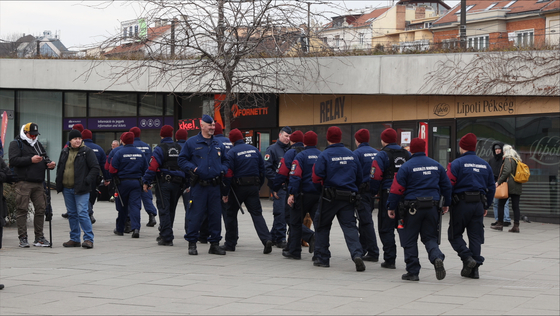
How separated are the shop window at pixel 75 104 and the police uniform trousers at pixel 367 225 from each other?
19.7m

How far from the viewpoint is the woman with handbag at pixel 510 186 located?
14.3m

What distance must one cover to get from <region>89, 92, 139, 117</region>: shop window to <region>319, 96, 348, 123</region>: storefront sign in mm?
8319

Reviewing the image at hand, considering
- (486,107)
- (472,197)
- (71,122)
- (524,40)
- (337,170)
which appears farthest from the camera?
(71,122)

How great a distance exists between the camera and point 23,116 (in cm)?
2758

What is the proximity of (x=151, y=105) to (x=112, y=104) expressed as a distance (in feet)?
5.77

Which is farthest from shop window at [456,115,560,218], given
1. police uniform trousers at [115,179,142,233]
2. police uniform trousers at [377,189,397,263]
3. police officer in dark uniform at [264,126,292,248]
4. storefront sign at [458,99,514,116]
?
police uniform trousers at [115,179,142,233]

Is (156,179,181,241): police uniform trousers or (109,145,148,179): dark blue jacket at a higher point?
(109,145,148,179): dark blue jacket

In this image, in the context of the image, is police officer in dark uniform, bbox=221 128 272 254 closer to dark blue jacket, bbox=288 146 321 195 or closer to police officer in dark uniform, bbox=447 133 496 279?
dark blue jacket, bbox=288 146 321 195

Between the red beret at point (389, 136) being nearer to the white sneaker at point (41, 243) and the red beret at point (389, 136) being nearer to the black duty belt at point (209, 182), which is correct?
the black duty belt at point (209, 182)

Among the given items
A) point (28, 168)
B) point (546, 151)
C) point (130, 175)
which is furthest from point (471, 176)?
point (546, 151)

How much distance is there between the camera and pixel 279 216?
10.8m

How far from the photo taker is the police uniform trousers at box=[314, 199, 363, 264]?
28.4ft

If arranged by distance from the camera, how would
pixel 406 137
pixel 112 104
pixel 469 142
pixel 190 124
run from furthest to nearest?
pixel 112 104
pixel 190 124
pixel 406 137
pixel 469 142

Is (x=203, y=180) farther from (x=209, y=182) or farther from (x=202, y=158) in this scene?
(x=202, y=158)
